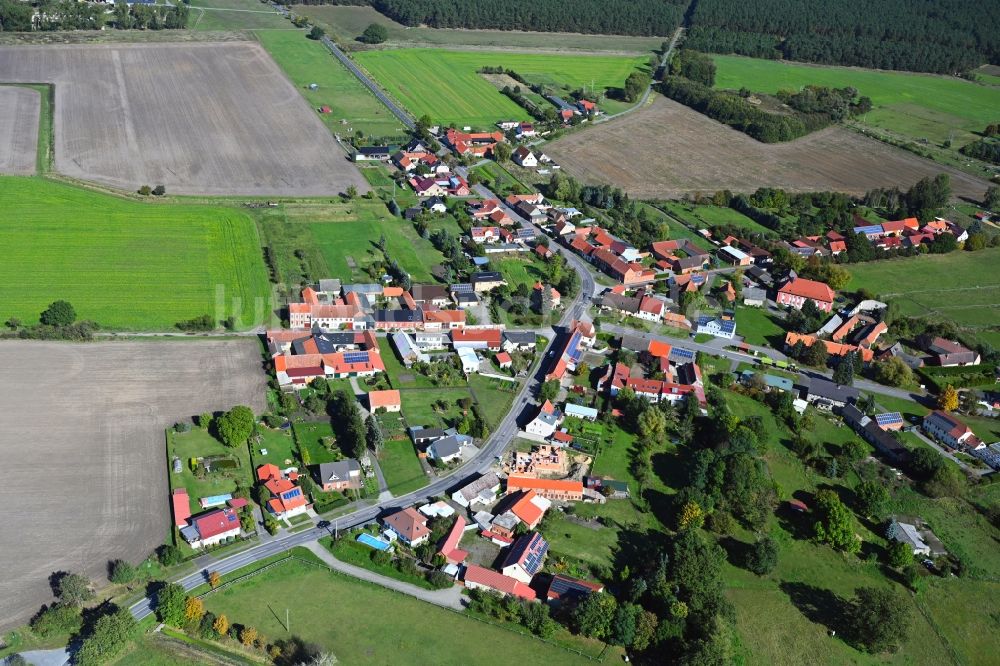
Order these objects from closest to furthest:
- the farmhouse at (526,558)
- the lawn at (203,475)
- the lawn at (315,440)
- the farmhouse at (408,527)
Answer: the farmhouse at (526,558)
the farmhouse at (408,527)
the lawn at (203,475)
the lawn at (315,440)

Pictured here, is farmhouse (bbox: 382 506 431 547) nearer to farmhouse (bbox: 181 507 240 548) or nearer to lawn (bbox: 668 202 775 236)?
farmhouse (bbox: 181 507 240 548)

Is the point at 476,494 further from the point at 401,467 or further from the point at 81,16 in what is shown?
the point at 81,16

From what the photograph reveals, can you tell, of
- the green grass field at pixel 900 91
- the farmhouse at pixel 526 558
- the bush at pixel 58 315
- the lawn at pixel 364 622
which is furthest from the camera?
the green grass field at pixel 900 91

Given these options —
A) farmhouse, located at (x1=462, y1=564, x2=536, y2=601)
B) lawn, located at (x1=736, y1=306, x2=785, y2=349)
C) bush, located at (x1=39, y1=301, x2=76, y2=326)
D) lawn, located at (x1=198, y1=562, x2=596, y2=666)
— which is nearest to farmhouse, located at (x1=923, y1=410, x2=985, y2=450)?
lawn, located at (x1=736, y1=306, x2=785, y2=349)

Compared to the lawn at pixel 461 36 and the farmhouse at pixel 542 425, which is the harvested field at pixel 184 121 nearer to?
the lawn at pixel 461 36

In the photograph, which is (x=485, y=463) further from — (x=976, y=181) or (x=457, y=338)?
(x=976, y=181)

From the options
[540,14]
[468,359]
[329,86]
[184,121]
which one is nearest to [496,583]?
[468,359]

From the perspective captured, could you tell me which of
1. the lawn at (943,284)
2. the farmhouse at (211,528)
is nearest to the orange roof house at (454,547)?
the farmhouse at (211,528)
